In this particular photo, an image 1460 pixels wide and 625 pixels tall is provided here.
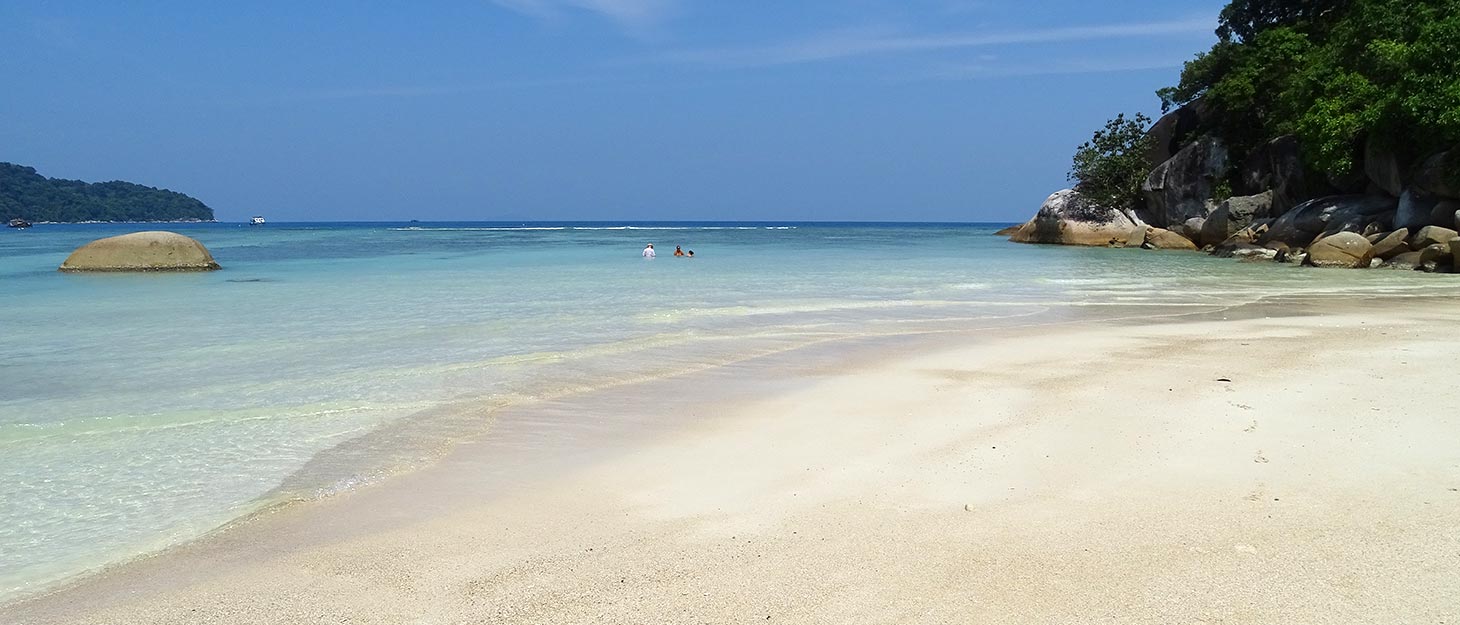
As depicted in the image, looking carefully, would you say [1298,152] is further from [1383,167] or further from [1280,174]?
[1383,167]

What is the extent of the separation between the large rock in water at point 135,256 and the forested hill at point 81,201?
137844 mm

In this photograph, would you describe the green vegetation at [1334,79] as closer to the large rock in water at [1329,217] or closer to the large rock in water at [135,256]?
the large rock in water at [1329,217]

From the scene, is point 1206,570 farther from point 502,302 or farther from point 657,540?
point 502,302

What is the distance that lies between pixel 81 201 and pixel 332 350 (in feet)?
577

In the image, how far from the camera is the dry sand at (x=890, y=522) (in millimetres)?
3496

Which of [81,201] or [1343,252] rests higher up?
[81,201]

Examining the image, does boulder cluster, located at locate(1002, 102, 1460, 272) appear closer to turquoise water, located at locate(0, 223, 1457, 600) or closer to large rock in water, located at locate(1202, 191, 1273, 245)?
large rock in water, located at locate(1202, 191, 1273, 245)

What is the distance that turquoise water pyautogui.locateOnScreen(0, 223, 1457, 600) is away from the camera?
5.21 metres

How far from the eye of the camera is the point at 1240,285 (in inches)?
745

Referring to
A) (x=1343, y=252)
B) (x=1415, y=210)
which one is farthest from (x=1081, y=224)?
(x=1343, y=252)

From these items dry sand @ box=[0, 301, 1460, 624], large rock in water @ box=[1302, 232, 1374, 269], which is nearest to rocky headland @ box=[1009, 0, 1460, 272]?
large rock in water @ box=[1302, 232, 1374, 269]

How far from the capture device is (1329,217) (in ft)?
90.6

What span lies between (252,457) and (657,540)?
3.16 meters

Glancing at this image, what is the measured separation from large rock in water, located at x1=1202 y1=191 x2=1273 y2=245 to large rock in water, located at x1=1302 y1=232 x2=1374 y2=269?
951 centimetres
